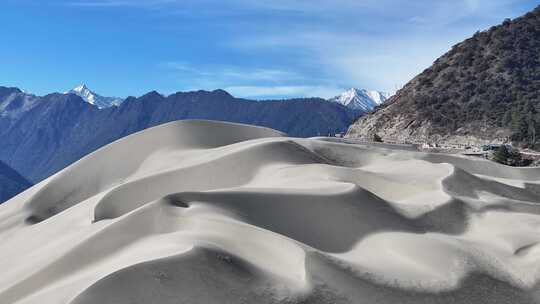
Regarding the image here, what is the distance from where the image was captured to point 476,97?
107 meters

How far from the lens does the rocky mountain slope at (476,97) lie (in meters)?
98.9

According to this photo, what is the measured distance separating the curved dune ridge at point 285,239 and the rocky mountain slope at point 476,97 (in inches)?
2223

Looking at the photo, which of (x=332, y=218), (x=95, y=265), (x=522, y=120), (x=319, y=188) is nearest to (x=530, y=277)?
(x=332, y=218)

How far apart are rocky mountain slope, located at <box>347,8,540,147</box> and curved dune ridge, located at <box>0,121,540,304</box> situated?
5646cm

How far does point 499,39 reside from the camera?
118m

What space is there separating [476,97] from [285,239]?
89.0 metres

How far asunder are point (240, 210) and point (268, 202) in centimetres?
179

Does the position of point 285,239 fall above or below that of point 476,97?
below

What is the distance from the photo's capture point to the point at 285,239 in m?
24.9

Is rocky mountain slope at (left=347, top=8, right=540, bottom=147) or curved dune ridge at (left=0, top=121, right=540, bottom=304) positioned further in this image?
rocky mountain slope at (left=347, top=8, right=540, bottom=147)

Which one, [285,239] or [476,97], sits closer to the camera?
[285,239]

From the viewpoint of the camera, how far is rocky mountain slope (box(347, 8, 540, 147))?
9894cm

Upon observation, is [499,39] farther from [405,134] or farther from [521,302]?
[521,302]

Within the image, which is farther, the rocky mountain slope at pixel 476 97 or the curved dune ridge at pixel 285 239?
the rocky mountain slope at pixel 476 97
